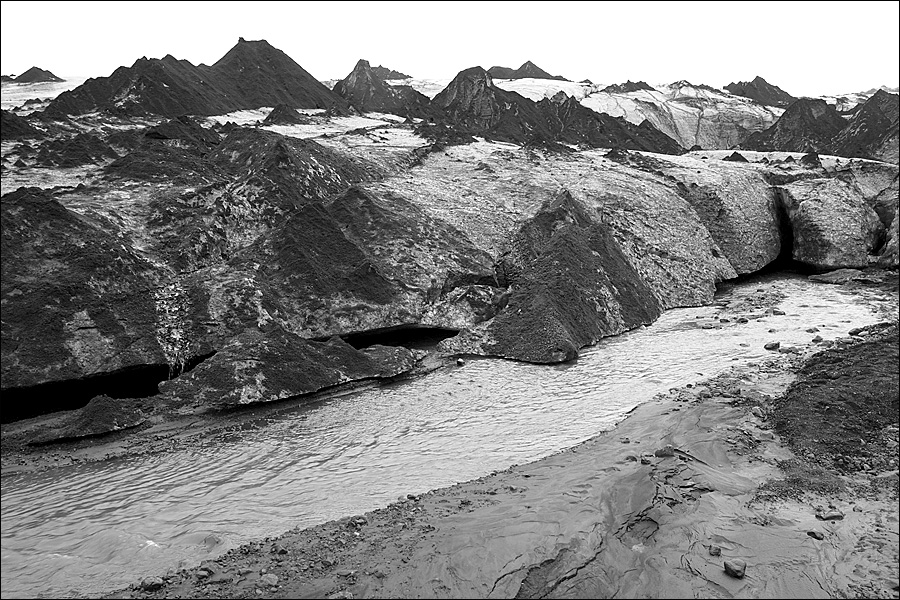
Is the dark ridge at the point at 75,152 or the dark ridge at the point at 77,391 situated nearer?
the dark ridge at the point at 77,391

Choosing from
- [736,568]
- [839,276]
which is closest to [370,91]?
[839,276]

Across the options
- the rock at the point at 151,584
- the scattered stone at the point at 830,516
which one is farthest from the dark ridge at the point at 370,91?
the scattered stone at the point at 830,516

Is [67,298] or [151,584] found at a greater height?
[67,298]

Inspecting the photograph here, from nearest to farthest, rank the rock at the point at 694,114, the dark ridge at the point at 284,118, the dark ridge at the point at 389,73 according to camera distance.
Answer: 1. the dark ridge at the point at 284,118
2. the rock at the point at 694,114
3. the dark ridge at the point at 389,73

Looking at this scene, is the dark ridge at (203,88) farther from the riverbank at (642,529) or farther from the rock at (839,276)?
the rock at (839,276)

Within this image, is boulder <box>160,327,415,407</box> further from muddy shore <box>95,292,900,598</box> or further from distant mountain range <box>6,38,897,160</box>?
distant mountain range <box>6,38,897,160</box>

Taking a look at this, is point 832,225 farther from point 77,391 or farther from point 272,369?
point 77,391

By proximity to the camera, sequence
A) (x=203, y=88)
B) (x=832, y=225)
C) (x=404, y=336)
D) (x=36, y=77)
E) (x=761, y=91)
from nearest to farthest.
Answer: (x=404, y=336), (x=832, y=225), (x=203, y=88), (x=36, y=77), (x=761, y=91)

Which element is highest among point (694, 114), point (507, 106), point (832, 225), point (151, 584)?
point (694, 114)
